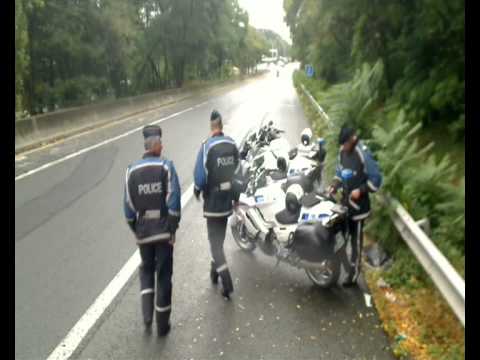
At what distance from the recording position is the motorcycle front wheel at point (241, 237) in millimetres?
6414

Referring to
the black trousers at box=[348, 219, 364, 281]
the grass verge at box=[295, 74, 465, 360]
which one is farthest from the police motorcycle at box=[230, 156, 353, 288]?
the grass verge at box=[295, 74, 465, 360]

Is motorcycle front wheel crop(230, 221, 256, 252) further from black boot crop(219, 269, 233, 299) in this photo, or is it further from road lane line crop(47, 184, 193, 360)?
road lane line crop(47, 184, 193, 360)

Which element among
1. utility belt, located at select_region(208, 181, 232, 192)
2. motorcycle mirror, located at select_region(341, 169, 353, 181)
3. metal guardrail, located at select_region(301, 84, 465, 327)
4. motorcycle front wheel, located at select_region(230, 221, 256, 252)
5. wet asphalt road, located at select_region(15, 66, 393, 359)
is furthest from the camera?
motorcycle front wheel, located at select_region(230, 221, 256, 252)

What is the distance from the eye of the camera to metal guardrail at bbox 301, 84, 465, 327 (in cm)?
377

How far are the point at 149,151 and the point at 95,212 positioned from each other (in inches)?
164

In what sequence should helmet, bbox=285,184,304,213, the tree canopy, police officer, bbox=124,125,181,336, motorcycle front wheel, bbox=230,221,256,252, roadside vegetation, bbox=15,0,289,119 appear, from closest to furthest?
police officer, bbox=124,125,181,336
helmet, bbox=285,184,304,213
motorcycle front wheel, bbox=230,221,256,252
the tree canopy
roadside vegetation, bbox=15,0,289,119

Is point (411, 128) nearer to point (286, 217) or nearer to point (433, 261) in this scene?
point (286, 217)

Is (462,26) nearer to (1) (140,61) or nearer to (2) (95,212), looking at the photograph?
(2) (95,212)

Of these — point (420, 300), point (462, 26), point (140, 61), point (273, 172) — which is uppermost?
point (140, 61)

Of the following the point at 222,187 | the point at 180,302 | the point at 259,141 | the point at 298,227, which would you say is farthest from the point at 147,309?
the point at 259,141

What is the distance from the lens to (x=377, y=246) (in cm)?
598

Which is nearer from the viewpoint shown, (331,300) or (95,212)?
(331,300)

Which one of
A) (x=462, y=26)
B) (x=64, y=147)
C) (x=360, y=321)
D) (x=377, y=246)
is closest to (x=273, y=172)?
(x=377, y=246)

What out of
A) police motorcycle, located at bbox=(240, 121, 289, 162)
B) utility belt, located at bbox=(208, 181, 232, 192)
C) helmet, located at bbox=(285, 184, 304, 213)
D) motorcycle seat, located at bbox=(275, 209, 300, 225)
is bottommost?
motorcycle seat, located at bbox=(275, 209, 300, 225)
